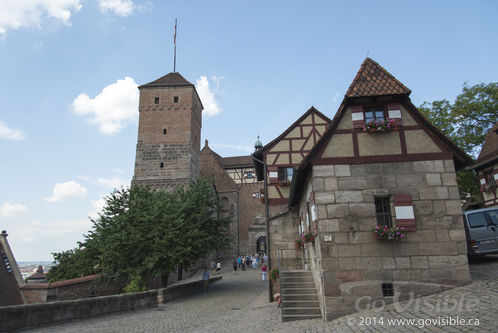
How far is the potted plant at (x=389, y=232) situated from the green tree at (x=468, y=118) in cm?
1397

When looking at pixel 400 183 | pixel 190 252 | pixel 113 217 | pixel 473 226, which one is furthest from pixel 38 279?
pixel 473 226

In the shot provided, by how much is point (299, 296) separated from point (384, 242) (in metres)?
3.05

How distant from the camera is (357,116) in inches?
322

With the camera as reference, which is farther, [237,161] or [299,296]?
[237,161]

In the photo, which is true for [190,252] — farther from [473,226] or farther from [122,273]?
[473,226]

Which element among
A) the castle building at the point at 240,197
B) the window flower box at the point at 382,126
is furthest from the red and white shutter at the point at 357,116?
the castle building at the point at 240,197

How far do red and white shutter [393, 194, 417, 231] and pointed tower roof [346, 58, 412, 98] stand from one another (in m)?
2.54

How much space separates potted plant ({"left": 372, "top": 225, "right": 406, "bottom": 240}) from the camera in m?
7.22

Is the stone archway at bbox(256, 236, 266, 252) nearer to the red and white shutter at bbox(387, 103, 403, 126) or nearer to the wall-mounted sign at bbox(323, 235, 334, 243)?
the wall-mounted sign at bbox(323, 235, 334, 243)

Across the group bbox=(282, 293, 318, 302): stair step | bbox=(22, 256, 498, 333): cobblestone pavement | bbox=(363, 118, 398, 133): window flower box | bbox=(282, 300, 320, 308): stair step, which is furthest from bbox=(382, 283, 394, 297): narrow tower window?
bbox=(363, 118, 398, 133): window flower box

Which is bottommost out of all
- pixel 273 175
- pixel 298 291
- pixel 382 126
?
pixel 298 291

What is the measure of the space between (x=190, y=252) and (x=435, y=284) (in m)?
11.0

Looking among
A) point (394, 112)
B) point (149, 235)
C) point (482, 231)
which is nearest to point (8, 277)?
point (149, 235)

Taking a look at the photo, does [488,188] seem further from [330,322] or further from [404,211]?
[330,322]
